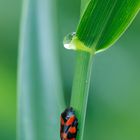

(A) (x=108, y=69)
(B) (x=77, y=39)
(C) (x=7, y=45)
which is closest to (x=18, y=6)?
(C) (x=7, y=45)

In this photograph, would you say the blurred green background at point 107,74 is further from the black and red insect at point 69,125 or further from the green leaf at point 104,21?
the green leaf at point 104,21

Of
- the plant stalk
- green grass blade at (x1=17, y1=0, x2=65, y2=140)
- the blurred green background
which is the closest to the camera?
the plant stalk

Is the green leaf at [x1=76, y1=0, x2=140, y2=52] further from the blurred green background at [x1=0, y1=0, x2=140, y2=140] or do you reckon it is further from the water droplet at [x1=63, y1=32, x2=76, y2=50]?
Answer: the blurred green background at [x1=0, y1=0, x2=140, y2=140]

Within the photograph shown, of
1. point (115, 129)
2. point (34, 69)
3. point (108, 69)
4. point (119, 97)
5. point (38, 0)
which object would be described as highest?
point (38, 0)

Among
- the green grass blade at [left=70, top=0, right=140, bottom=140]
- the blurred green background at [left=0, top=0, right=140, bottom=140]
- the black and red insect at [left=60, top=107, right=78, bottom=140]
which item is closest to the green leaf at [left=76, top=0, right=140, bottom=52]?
the green grass blade at [left=70, top=0, right=140, bottom=140]

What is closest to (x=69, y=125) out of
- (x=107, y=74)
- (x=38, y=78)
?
(x=38, y=78)

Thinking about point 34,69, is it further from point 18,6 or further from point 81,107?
point 18,6
